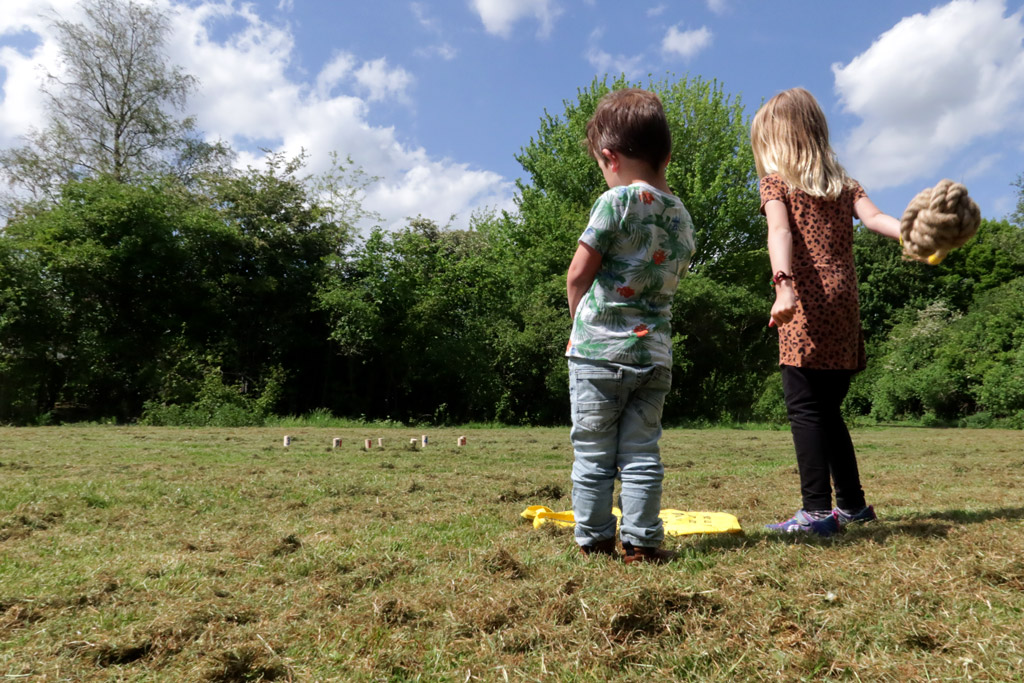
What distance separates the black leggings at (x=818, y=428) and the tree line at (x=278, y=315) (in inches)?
545

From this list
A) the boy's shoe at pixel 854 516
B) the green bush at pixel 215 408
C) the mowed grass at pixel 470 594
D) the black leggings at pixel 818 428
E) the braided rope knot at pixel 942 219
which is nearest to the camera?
the mowed grass at pixel 470 594

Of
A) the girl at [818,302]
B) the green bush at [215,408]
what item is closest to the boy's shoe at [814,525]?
the girl at [818,302]

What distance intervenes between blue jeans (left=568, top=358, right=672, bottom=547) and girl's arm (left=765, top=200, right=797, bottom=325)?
490 mm

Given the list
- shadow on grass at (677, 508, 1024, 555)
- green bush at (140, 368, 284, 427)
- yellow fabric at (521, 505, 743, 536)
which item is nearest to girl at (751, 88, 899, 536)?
shadow on grass at (677, 508, 1024, 555)

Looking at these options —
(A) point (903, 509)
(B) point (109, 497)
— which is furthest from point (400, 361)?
(A) point (903, 509)

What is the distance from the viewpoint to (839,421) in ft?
10.8

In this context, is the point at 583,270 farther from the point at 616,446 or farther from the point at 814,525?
the point at 814,525

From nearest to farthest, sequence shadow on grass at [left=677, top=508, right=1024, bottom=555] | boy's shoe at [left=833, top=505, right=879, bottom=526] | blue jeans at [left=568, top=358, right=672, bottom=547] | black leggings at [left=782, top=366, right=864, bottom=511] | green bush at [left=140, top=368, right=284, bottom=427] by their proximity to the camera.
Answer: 1. blue jeans at [left=568, top=358, right=672, bottom=547]
2. shadow on grass at [left=677, top=508, right=1024, bottom=555]
3. black leggings at [left=782, top=366, right=864, bottom=511]
4. boy's shoe at [left=833, top=505, right=879, bottom=526]
5. green bush at [left=140, top=368, right=284, bottom=427]

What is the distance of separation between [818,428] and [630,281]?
115 centimetres

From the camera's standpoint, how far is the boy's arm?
283cm

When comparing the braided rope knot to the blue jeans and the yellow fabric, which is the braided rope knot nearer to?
the blue jeans

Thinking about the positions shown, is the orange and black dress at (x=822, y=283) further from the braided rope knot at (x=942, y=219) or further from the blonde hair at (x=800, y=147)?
the braided rope knot at (x=942, y=219)

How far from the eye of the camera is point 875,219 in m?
3.10

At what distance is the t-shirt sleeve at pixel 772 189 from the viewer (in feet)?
10.7
